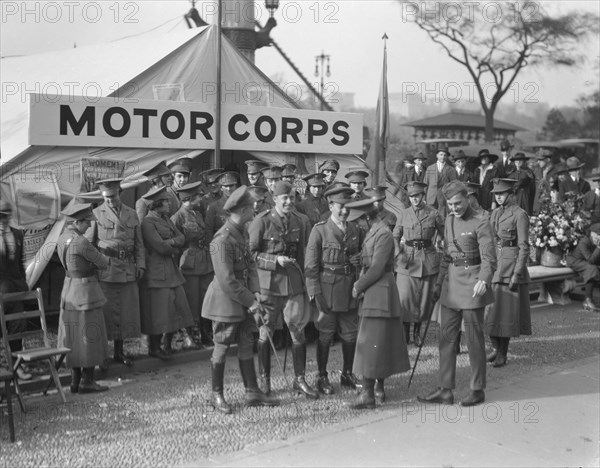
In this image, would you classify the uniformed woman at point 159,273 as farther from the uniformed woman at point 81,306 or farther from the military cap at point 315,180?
the military cap at point 315,180

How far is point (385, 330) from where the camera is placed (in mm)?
6312

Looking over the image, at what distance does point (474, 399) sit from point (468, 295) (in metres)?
0.89

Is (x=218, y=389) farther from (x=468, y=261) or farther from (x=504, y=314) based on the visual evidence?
(x=504, y=314)

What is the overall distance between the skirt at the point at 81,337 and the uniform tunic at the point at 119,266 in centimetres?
72

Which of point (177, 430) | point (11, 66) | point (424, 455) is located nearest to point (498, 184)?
point (424, 455)

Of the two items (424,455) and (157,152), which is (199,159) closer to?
(157,152)

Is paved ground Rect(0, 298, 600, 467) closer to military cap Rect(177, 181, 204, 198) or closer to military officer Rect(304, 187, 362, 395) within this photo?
military officer Rect(304, 187, 362, 395)

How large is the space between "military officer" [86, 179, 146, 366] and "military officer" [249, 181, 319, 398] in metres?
1.37

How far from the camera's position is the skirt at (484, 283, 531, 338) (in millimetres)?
7902

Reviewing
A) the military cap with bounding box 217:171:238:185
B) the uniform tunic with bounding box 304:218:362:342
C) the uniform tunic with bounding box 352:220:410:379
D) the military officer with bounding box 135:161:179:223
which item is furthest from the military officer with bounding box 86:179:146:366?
the uniform tunic with bounding box 352:220:410:379

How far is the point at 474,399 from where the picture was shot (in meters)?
6.46

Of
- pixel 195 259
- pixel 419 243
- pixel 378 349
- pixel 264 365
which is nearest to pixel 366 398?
pixel 378 349

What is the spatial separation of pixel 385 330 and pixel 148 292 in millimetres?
2596

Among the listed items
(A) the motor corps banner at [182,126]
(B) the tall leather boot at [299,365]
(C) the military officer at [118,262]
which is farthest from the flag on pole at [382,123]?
(B) the tall leather boot at [299,365]
